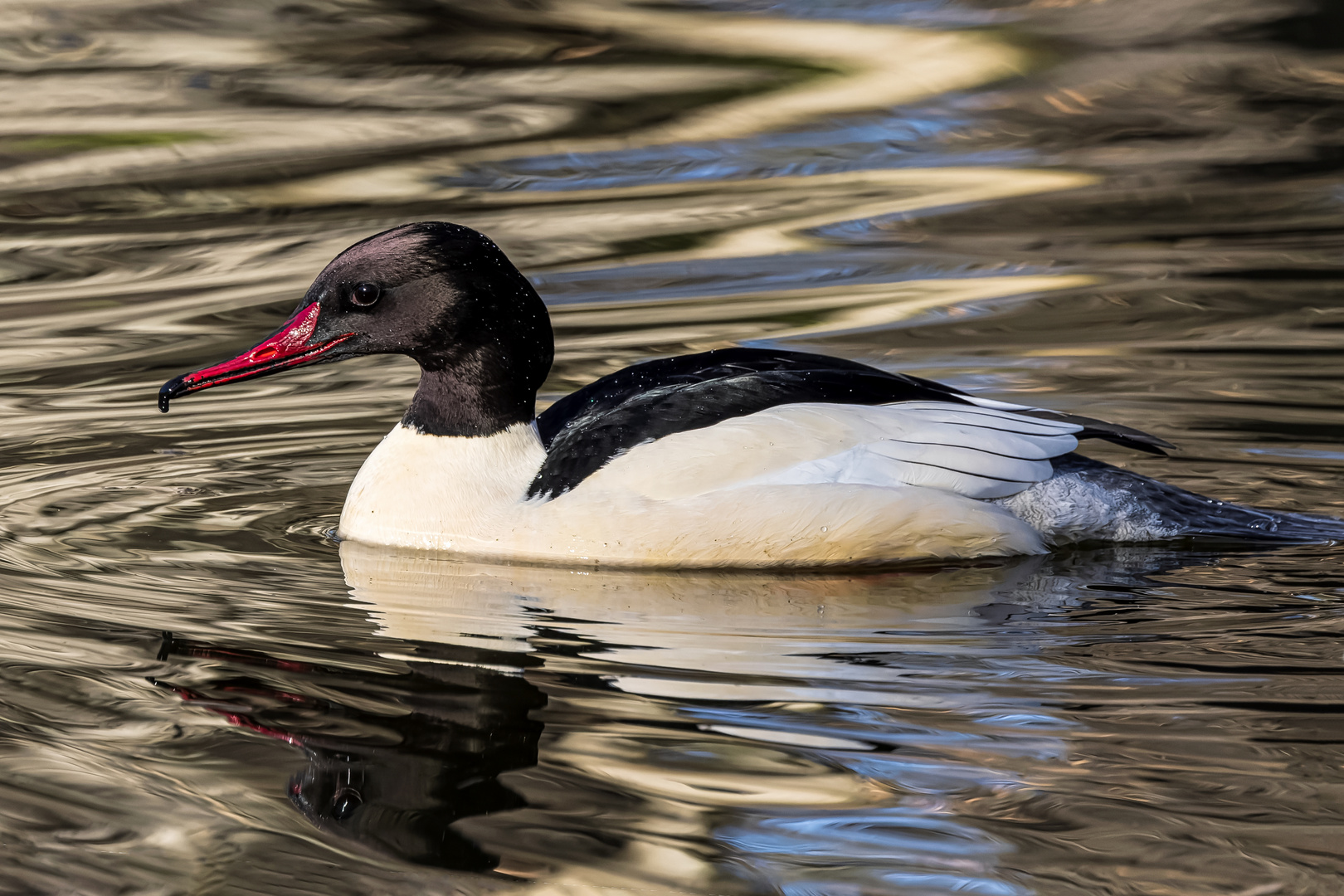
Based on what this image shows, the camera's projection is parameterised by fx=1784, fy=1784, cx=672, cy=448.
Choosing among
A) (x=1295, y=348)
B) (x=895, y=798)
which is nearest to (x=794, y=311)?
(x=1295, y=348)

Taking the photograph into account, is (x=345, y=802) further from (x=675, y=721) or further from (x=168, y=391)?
(x=168, y=391)

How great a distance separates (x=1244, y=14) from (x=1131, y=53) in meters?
1.11

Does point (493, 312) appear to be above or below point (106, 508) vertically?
above

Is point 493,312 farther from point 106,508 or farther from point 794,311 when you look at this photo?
point 794,311

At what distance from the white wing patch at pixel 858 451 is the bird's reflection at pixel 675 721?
12.2 inches

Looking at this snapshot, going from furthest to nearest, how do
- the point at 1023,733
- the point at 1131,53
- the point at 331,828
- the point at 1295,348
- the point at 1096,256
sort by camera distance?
the point at 1131,53
the point at 1096,256
the point at 1295,348
the point at 1023,733
the point at 331,828

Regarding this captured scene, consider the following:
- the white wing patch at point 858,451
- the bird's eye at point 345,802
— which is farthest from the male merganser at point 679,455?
the bird's eye at point 345,802

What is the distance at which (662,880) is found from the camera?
351 cm

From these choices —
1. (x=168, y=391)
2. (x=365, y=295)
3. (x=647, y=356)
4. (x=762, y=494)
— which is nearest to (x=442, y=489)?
(x=365, y=295)

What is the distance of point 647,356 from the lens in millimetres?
8586

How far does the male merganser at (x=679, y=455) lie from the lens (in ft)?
18.5

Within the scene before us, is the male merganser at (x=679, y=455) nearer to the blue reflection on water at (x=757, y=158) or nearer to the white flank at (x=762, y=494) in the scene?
the white flank at (x=762, y=494)

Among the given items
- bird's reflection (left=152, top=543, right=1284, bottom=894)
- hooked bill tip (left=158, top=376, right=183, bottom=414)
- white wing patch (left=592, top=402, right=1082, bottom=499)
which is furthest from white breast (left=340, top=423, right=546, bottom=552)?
hooked bill tip (left=158, top=376, right=183, bottom=414)

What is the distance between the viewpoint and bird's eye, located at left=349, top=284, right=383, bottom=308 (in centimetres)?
593
